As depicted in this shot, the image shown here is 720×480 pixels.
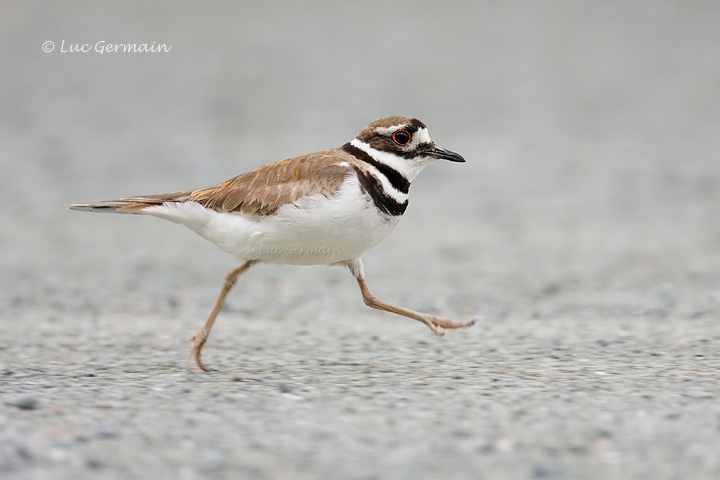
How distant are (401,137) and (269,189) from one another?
92 centimetres

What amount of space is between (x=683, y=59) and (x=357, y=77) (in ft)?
23.3

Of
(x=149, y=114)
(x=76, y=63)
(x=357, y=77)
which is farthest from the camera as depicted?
(x=76, y=63)

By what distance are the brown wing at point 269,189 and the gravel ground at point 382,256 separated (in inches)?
42.4

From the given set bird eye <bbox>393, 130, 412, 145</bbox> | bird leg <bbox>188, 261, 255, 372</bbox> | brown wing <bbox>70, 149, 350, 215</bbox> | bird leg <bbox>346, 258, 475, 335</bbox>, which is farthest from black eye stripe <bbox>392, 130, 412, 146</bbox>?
bird leg <bbox>188, 261, 255, 372</bbox>

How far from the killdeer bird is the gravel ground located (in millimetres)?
790

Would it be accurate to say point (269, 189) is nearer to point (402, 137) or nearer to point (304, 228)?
point (304, 228)

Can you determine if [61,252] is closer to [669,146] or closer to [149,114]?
[149,114]

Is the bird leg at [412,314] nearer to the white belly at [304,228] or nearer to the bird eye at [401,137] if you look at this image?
the white belly at [304,228]

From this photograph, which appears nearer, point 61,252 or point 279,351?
point 279,351

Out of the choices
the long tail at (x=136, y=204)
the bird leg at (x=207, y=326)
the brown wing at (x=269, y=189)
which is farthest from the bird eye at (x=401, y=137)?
the long tail at (x=136, y=204)

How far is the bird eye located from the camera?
5672 mm

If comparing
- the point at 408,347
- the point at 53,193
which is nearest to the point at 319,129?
the point at 53,193

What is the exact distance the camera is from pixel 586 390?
5.04m

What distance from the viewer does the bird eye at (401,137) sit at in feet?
18.6
